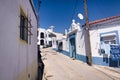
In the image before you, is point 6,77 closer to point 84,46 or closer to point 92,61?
point 92,61

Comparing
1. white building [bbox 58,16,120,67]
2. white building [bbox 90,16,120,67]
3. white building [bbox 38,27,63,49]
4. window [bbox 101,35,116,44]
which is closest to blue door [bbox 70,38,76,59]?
white building [bbox 58,16,120,67]

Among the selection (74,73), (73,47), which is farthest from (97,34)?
(73,47)

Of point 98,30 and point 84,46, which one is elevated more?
point 98,30

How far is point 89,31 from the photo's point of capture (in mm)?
14320

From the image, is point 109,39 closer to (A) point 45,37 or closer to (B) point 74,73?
(B) point 74,73

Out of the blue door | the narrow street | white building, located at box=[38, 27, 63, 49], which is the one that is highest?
white building, located at box=[38, 27, 63, 49]

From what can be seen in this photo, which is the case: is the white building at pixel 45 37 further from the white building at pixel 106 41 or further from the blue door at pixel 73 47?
the white building at pixel 106 41

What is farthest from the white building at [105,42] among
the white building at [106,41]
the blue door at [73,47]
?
the blue door at [73,47]

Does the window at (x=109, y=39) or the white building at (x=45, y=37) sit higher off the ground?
the white building at (x=45, y=37)

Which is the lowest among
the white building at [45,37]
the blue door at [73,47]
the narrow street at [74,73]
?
the narrow street at [74,73]

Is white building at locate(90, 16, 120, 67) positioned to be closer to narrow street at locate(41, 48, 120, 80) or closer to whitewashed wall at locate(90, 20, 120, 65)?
whitewashed wall at locate(90, 20, 120, 65)

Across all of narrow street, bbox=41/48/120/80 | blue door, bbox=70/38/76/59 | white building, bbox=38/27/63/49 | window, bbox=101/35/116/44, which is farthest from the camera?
white building, bbox=38/27/63/49

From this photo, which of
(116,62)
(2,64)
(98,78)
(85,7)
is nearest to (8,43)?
(2,64)

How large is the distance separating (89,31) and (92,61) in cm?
321
